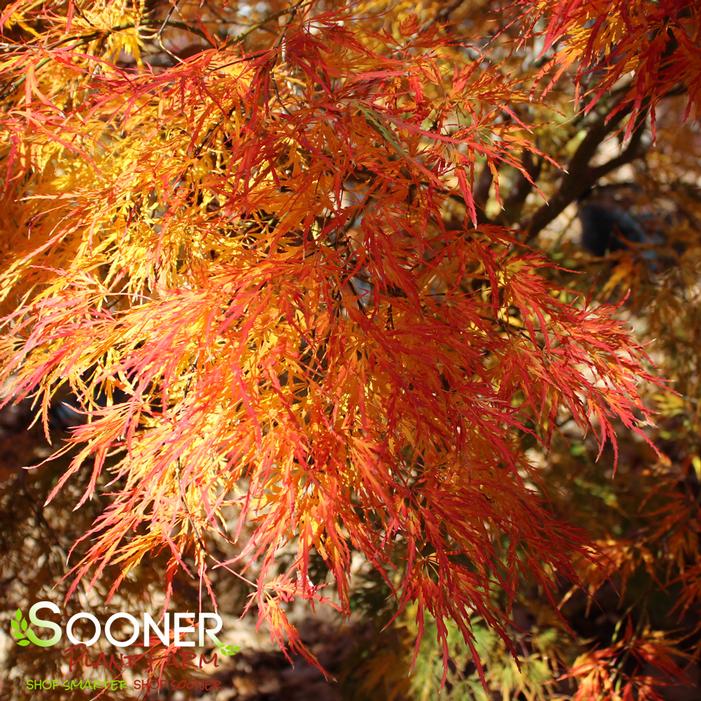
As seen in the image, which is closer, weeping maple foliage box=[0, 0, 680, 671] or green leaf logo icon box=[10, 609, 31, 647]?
weeping maple foliage box=[0, 0, 680, 671]

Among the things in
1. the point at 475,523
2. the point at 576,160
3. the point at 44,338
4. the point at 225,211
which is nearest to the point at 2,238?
the point at 44,338

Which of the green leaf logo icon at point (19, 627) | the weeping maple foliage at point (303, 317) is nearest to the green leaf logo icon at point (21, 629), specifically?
the green leaf logo icon at point (19, 627)

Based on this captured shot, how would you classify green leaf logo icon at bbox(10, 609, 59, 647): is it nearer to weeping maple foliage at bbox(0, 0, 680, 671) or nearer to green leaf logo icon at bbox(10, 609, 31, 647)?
green leaf logo icon at bbox(10, 609, 31, 647)

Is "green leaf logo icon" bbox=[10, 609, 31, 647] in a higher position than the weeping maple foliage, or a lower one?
lower

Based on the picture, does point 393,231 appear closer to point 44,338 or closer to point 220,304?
point 220,304

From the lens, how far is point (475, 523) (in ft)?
3.35

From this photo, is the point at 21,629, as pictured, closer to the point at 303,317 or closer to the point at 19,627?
the point at 19,627

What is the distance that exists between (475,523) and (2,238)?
2.82 ft

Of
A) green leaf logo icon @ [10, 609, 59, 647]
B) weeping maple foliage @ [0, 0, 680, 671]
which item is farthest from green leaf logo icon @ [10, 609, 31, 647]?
weeping maple foliage @ [0, 0, 680, 671]

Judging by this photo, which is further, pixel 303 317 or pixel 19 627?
pixel 19 627

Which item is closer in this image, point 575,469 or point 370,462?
point 370,462

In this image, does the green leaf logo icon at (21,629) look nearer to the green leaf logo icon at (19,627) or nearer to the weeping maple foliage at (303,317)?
the green leaf logo icon at (19,627)

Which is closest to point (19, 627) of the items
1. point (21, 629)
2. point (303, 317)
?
point (21, 629)

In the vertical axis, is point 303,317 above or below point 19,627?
above
